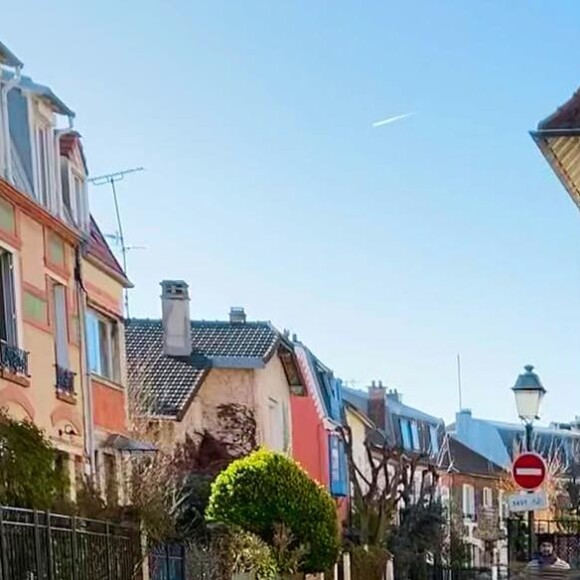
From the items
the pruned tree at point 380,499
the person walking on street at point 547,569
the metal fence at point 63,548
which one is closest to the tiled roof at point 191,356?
the pruned tree at point 380,499

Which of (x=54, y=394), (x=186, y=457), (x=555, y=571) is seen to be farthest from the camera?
(x=186, y=457)

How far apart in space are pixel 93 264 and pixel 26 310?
3538mm

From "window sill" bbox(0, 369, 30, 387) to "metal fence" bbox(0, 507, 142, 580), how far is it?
2.24m

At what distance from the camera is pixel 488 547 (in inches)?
2457

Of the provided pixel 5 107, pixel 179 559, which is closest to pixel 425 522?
pixel 179 559

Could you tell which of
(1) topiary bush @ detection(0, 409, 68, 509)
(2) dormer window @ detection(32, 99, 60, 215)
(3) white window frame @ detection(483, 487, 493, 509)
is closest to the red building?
(2) dormer window @ detection(32, 99, 60, 215)

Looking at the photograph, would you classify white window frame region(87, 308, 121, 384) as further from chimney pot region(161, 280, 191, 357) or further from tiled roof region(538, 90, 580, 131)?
tiled roof region(538, 90, 580, 131)

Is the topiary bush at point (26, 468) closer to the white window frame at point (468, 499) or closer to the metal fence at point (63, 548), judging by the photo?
the metal fence at point (63, 548)

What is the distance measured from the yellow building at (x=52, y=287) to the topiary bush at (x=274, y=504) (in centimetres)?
246

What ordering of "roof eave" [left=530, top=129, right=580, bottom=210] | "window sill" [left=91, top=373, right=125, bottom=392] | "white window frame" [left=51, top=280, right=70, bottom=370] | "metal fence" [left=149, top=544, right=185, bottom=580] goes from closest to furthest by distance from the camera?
"roof eave" [left=530, top=129, right=580, bottom=210]
"white window frame" [left=51, top=280, right=70, bottom=370]
"metal fence" [left=149, top=544, right=185, bottom=580]
"window sill" [left=91, top=373, right=125, bottom=392]

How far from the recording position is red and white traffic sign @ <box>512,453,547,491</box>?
1433 centimetres

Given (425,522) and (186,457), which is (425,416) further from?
(186,457)

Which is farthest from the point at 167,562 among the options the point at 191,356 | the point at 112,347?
the point at 191,356

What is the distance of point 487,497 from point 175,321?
41.6 meters
